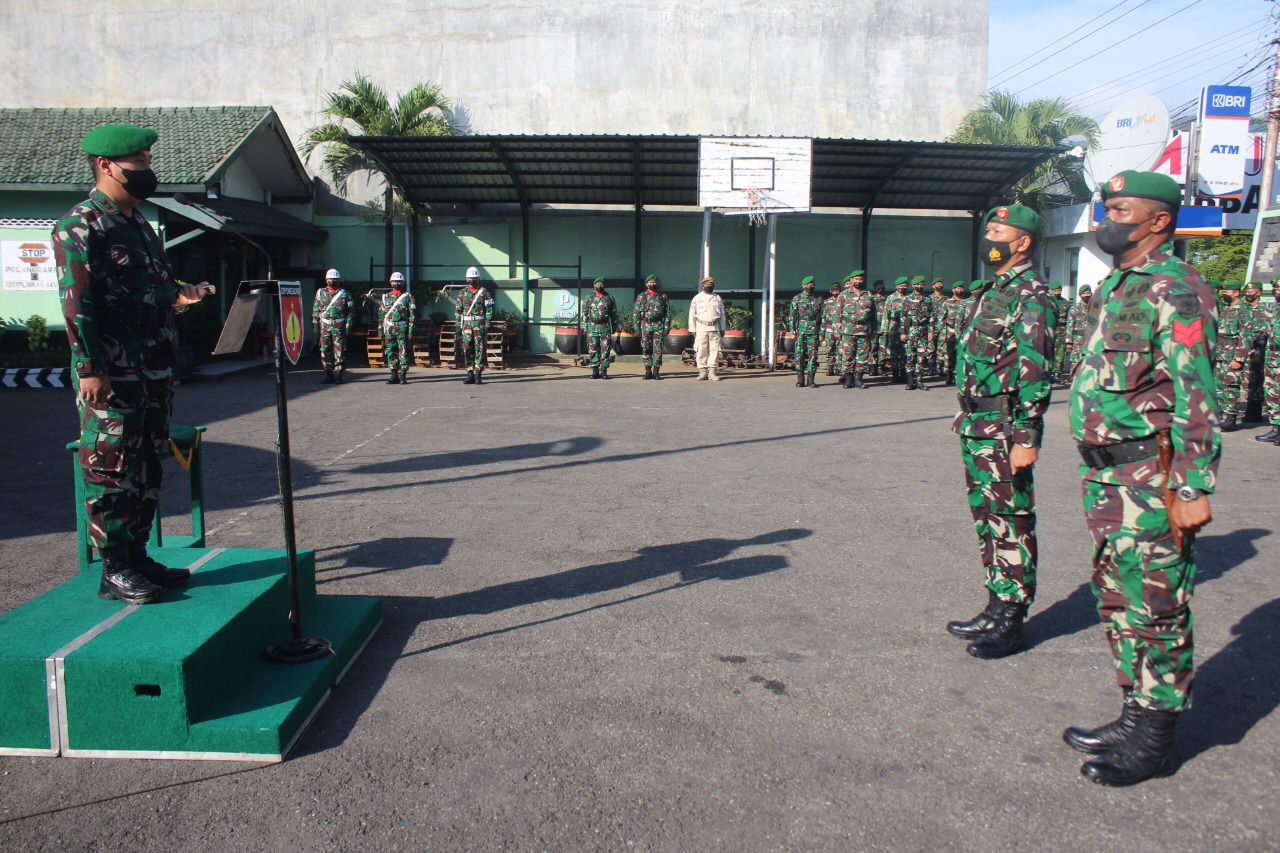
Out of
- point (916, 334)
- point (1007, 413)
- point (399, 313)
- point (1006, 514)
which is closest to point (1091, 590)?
point (1006, 514)

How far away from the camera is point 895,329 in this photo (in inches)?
711

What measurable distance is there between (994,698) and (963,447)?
122 centimetres

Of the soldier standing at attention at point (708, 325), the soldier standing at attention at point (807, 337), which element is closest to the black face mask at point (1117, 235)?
the soldier standing at attention at point (807, 337)

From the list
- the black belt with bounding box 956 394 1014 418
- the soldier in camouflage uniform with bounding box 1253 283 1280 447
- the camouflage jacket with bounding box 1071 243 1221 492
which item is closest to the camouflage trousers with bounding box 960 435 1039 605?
the black belt with bounding box 956 394 1014 418

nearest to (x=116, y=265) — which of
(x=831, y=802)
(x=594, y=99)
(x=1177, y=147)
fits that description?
(x=831, y=802)

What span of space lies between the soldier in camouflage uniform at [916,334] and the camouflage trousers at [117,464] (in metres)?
14.4

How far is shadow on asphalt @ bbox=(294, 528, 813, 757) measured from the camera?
3944mm

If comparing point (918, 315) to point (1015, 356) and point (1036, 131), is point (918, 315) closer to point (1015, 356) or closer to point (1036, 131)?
point (1036, 131)

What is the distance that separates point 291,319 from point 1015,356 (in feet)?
10.6

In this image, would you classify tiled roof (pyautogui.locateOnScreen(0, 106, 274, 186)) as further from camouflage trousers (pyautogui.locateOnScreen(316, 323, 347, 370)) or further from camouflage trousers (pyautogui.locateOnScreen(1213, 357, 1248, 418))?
camouflage trousers (pyautogui.locateOnScreen(1213, 357, 1248, 418))

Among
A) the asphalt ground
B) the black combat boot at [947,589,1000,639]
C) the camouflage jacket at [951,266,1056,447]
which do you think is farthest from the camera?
the black combat boot at [947,589,1000,639]

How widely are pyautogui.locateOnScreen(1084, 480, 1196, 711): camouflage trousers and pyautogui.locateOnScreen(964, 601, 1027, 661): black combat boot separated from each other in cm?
105

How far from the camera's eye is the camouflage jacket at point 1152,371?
3.16 metres

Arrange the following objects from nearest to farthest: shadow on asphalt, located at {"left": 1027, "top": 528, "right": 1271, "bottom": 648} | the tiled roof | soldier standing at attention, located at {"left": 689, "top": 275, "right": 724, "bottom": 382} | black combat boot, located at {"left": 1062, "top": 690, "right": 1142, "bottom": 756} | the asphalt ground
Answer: the asphalt ground, black combat boot, located at {"left": 1062, "top": 690, "right": 1142, "bottom": 756}, shadow on asphalt, located at {"left": 1027, "top": 528, "right": 1271, "bottom": 648}, the tiled roof, soldier standing at attention, located at {"left": 689, "top": 275, "right": 724, "bottom": 382}
